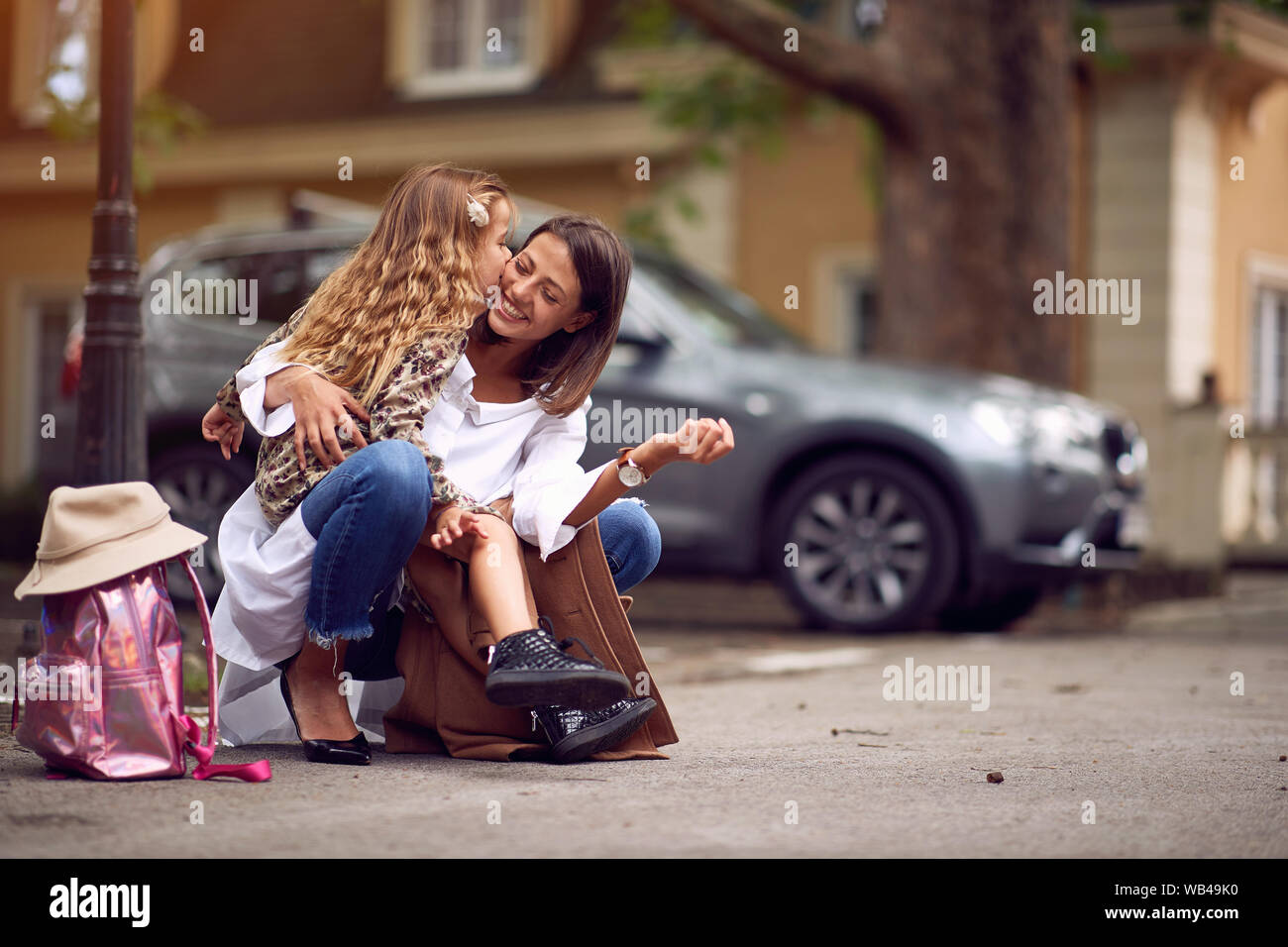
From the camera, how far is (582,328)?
4039mm

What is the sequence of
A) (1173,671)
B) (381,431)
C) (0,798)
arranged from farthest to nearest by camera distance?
(1173,671) → (381,431) → (0,798)

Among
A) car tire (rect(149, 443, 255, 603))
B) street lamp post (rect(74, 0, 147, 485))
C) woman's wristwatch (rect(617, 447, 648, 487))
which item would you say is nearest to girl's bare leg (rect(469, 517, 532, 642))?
woman's wristwatch (rect(617, 447, 648, 487))

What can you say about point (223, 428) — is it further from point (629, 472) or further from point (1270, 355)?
point (1270, 355)

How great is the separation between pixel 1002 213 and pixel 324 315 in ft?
21.8

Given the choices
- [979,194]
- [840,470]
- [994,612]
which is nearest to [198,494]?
[840,470]

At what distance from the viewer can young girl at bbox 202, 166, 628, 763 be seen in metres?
3.63

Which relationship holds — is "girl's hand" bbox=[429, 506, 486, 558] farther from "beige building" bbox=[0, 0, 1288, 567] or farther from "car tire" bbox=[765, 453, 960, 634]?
"beige building" bbox=[0, 0, 1288, 567]

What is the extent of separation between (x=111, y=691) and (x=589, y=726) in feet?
3.19

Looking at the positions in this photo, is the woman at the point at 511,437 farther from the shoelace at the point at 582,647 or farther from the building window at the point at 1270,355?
the building window at the point at 1270,355

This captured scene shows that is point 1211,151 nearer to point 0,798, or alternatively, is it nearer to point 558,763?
point 558,763

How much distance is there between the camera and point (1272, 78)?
14.0 m

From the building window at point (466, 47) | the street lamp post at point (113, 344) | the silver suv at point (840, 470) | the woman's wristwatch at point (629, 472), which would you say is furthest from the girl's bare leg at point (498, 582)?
the building window at point (466, 47)

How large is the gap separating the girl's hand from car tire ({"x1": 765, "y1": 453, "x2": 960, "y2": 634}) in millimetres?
4334
